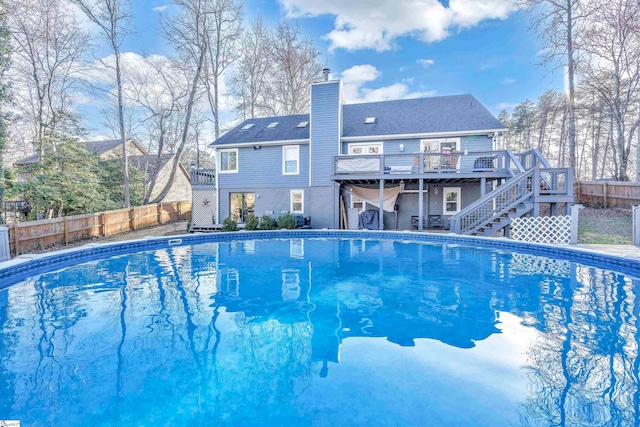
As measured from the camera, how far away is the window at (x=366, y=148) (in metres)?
14.4

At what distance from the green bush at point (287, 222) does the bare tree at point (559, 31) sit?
13125 millimetres

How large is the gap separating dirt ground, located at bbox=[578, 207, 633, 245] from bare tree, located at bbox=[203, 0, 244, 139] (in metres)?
19.4

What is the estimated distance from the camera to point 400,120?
48.8 ft

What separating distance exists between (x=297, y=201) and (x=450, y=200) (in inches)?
278

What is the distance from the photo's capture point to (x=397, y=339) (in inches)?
159

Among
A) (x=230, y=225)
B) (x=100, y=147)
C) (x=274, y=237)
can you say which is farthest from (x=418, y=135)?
(x=100, y=147)

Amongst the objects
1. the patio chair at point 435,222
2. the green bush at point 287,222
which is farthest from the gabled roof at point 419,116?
the green bush at point 287,222

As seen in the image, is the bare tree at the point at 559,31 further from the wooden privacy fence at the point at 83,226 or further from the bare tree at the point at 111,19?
the wooden privacy fence at the point at 83,226

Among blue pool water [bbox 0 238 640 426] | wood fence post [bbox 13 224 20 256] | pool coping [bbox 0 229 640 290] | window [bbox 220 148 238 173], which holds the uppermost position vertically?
window [bbox 220 148 238 173]

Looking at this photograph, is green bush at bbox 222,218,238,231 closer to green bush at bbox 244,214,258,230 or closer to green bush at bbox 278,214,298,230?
green bush at bbox 244,214,258,230

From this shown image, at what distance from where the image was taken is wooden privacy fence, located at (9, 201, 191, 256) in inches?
396

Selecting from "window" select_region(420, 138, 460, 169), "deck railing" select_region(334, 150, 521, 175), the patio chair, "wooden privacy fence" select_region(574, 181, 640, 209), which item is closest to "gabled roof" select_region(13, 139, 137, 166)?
"deck railing" select_region(334, 150, 521, 175)

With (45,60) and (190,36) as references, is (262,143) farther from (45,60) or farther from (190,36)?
(45,60)

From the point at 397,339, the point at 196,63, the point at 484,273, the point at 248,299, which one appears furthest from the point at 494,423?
the point at 196,63
